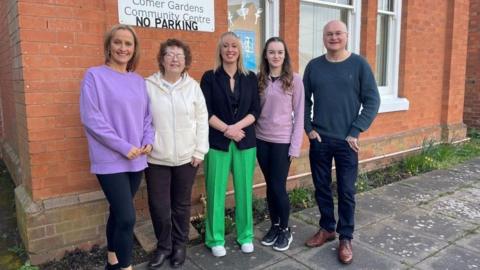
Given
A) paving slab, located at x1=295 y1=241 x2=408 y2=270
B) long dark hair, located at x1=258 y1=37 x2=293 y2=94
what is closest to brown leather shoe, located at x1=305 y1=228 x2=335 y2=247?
paving slab, located at x1=295 y1=241 x2=408 y2=270

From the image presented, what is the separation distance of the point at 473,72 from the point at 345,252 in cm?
788

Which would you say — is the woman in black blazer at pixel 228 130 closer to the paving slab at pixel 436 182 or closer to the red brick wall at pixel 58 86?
the red brick wall at pixel 58 86

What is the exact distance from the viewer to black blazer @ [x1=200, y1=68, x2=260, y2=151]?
127 inches

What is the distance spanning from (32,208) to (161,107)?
1449mm

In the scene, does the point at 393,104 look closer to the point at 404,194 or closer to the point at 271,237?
the point at 404,194

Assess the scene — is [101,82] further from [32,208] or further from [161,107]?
[32,208]

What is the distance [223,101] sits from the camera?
321cm

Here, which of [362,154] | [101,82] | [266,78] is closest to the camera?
[101,82]

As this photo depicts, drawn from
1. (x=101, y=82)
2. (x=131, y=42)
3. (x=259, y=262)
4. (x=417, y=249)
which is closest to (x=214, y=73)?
(x=131, y=42)

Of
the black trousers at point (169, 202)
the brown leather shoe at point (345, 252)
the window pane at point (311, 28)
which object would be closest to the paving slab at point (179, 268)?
the black trousers at point (169, 202)

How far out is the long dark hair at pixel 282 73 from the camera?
331cm

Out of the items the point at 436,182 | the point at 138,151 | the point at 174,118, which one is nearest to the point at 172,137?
the point at 174,118

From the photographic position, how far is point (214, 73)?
128 inches

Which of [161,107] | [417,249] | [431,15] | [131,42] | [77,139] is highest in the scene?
[431,15]
